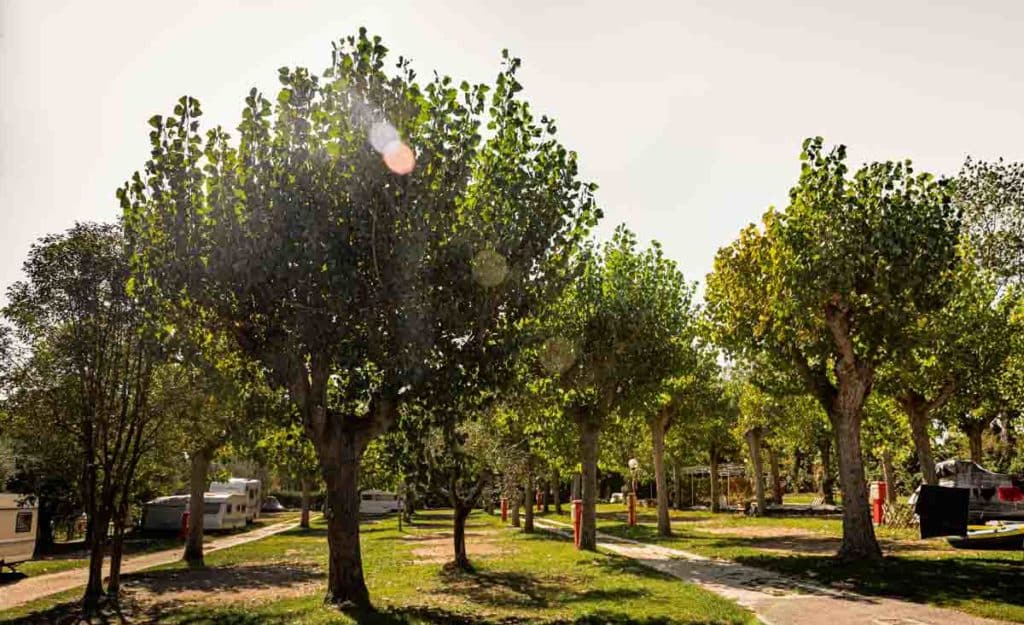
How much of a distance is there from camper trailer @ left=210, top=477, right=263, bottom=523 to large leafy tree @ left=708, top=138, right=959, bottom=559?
46858 millimetres

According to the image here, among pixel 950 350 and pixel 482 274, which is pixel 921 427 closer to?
pixel 950 350

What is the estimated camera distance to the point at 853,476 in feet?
62.6

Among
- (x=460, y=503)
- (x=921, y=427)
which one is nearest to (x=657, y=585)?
(x=460, y=503)

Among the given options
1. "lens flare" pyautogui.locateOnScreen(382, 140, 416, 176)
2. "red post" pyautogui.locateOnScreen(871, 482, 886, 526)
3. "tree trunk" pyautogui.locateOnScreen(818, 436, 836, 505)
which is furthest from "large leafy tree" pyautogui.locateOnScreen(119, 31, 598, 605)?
"tree trunk" pyautogui.locateOnScreen(818, 436, 836, 505)

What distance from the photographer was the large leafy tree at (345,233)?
13.4 m

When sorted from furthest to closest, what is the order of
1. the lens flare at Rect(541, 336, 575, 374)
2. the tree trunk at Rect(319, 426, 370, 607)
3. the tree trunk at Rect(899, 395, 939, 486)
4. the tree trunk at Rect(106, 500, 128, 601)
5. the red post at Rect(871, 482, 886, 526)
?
the red post at Rect(871, 482, 886, 526), the tree trunk at Rect(899, 395, 939, 486), the lens flare at Rect(541, 336, 575, 374), the tree trunk at Rect(106, 500, 128, 601), the tree trunk at Rect(319, 426, 370, 607)

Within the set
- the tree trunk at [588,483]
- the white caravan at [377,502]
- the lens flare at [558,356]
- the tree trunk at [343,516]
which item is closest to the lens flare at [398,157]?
the tree trunk at [343,516]

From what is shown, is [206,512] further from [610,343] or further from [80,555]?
[610,343]

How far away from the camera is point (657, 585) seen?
17000 millimetres

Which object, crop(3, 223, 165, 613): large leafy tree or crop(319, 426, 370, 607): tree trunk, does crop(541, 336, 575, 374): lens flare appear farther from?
crop(3, 223, 165, 613): large leafy tree

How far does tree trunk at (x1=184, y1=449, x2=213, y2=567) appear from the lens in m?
28.1

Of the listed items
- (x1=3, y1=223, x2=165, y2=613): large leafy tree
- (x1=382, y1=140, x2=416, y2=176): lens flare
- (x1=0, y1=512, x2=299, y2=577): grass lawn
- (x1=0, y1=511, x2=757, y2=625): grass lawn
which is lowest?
(x1=0, y1=512, x2=299, y2=577): grass lawn

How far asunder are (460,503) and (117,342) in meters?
10.9

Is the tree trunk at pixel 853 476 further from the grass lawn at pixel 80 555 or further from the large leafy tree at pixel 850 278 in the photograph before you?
the grass lawn at pixel 80 555
